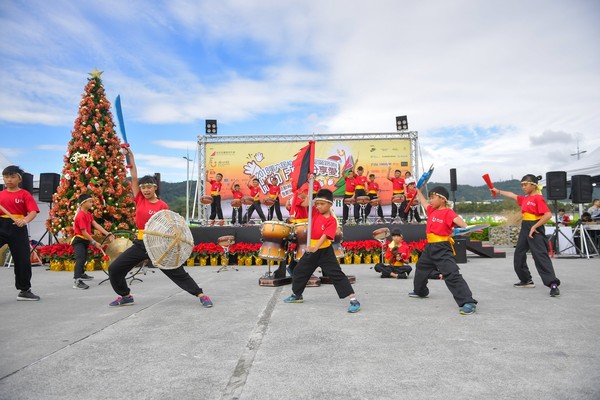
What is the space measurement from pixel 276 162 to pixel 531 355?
1482 centimetres

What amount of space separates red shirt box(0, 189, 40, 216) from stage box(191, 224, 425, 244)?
24.2ft

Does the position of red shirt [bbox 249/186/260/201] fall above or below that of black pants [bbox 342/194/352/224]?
above

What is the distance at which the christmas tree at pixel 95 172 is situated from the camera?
12062mm

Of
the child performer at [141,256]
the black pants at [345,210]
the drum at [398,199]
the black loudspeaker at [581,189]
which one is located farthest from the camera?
the black pants at [345,210]

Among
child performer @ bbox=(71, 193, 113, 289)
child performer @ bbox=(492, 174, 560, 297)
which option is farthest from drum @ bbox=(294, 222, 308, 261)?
child performer @ bbox=(71, 193, 113, 289)

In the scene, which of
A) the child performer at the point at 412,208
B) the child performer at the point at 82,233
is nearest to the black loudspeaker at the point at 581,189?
the child performer at the point at 412,208

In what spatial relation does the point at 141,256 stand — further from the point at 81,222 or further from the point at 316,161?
the point at 316,161

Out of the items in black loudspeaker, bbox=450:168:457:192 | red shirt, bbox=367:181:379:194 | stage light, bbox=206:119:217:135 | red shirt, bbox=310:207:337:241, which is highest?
stage light, bbox=206:119:217:135

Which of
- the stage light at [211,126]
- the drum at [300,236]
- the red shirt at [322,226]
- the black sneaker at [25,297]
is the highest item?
the stage light at [211,126]

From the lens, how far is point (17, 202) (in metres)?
6.11

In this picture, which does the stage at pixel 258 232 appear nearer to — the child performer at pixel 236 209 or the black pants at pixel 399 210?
the black pants at pixel 399 210

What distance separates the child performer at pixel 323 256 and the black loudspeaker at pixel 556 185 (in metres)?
10.5

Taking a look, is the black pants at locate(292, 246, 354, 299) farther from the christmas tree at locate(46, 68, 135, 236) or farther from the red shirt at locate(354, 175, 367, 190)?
the red shirt at locate(354, 175, 367, 190)

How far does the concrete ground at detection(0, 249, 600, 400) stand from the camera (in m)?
2.71
